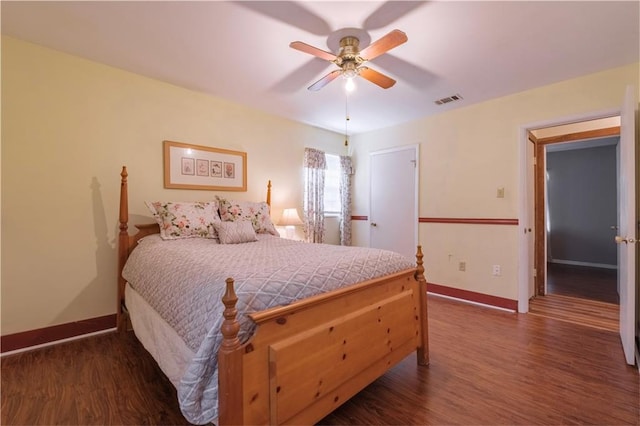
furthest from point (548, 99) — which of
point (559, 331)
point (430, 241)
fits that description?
point (559, 331)

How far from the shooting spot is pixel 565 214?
19.1ft

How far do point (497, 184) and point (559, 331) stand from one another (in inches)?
63.0

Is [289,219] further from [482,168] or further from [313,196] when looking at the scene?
[482,168]

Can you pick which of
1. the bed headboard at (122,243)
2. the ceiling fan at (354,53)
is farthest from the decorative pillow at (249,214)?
the ceiling fan at (354,53)

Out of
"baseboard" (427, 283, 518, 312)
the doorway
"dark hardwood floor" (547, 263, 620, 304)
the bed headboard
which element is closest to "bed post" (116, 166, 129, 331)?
the bed headboard

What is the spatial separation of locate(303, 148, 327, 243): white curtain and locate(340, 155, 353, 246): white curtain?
1.66 ft

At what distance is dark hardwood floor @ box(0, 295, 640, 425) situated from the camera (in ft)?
5.11

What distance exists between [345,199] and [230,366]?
3.95 metres

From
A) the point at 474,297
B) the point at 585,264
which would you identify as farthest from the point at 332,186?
the point at 585,264

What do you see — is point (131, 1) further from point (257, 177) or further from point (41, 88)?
point (257, 177)

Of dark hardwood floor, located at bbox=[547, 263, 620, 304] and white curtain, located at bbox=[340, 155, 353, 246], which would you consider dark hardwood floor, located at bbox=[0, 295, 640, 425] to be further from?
white curtain, located at bbox=[340, 155, 353, 246]

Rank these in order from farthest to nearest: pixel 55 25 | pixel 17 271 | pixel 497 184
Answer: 1. pixel 497 184
2. pixel 17 271
3. pixel 55 25

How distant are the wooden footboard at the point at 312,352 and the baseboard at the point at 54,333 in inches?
88.7

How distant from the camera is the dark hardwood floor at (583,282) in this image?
12.3 ft
